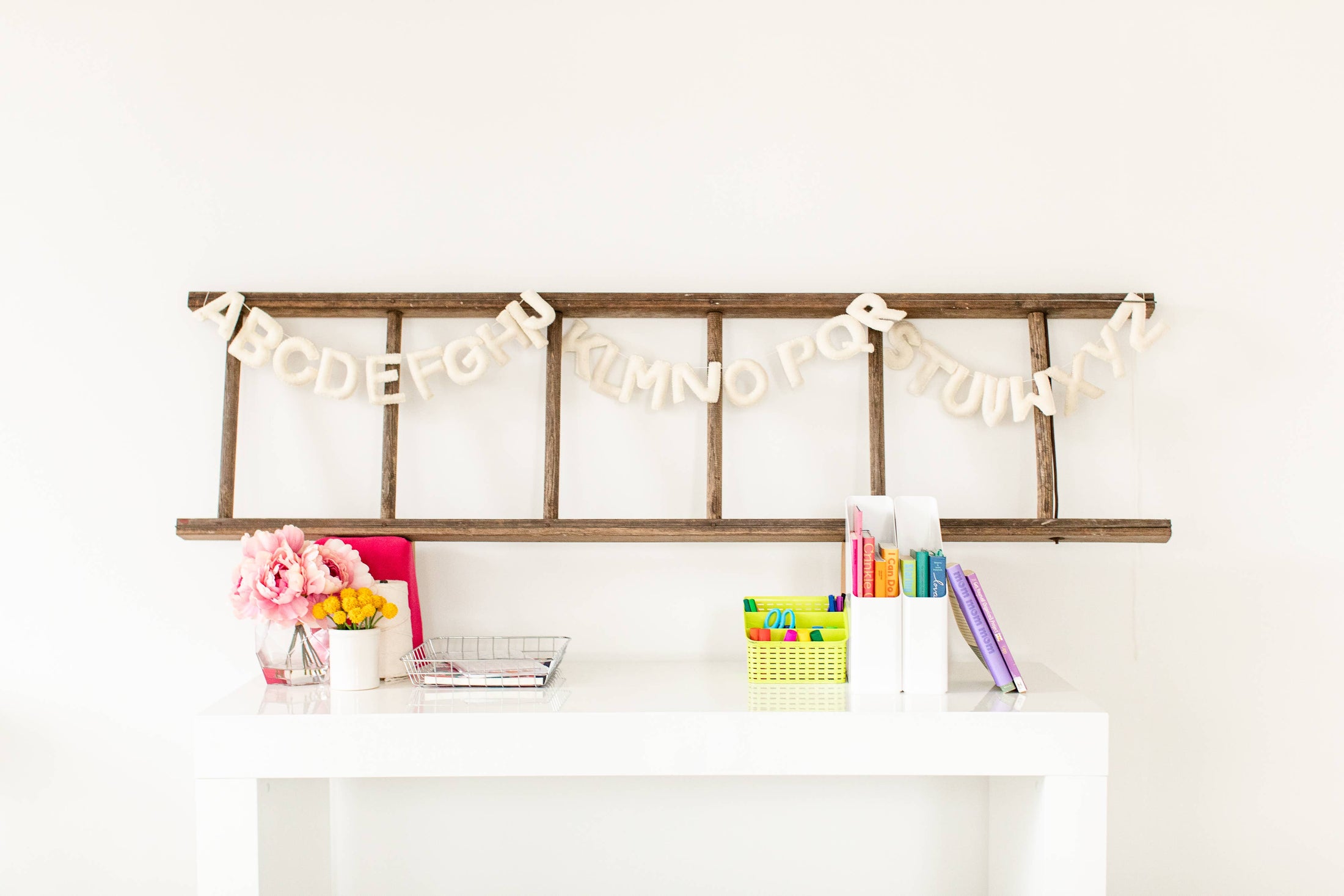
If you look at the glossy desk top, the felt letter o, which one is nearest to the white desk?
the glossy desk top

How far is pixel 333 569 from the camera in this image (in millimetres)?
1673

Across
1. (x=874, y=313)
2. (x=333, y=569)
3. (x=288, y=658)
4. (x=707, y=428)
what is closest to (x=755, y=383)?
(x=707, y=428)

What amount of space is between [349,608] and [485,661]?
10.7 inches

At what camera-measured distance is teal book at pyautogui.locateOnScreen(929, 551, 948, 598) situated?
64.4 inches

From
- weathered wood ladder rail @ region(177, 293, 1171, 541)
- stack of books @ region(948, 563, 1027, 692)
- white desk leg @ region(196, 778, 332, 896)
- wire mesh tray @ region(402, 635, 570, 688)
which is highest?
weathered wood ladder rail @ region(177, 293, 1171, 541)

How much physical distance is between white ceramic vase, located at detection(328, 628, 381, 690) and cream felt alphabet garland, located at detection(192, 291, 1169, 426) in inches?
18.1

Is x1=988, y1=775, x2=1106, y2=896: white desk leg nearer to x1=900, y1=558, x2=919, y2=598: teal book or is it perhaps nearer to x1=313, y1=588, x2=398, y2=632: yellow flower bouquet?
x1=900, y1=558, x2=919, y2=598: teal book

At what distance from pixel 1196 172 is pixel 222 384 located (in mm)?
2023

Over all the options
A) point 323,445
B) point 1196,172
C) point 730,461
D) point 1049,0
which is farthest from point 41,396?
point 1196,172

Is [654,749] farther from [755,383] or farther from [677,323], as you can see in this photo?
[677,323]

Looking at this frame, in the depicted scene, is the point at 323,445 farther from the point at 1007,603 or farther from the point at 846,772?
the point at 1007,603

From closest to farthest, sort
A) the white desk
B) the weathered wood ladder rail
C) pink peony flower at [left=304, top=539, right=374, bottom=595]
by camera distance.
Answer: the white desk < pink peony flower at [left=304, top=539, right=374, bottom=595] < the weathered wood ladder rail

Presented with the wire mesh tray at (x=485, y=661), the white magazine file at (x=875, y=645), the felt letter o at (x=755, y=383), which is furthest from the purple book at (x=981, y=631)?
the wire mesh tray at (x=485, y=661)

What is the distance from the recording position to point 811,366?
1.95 m
